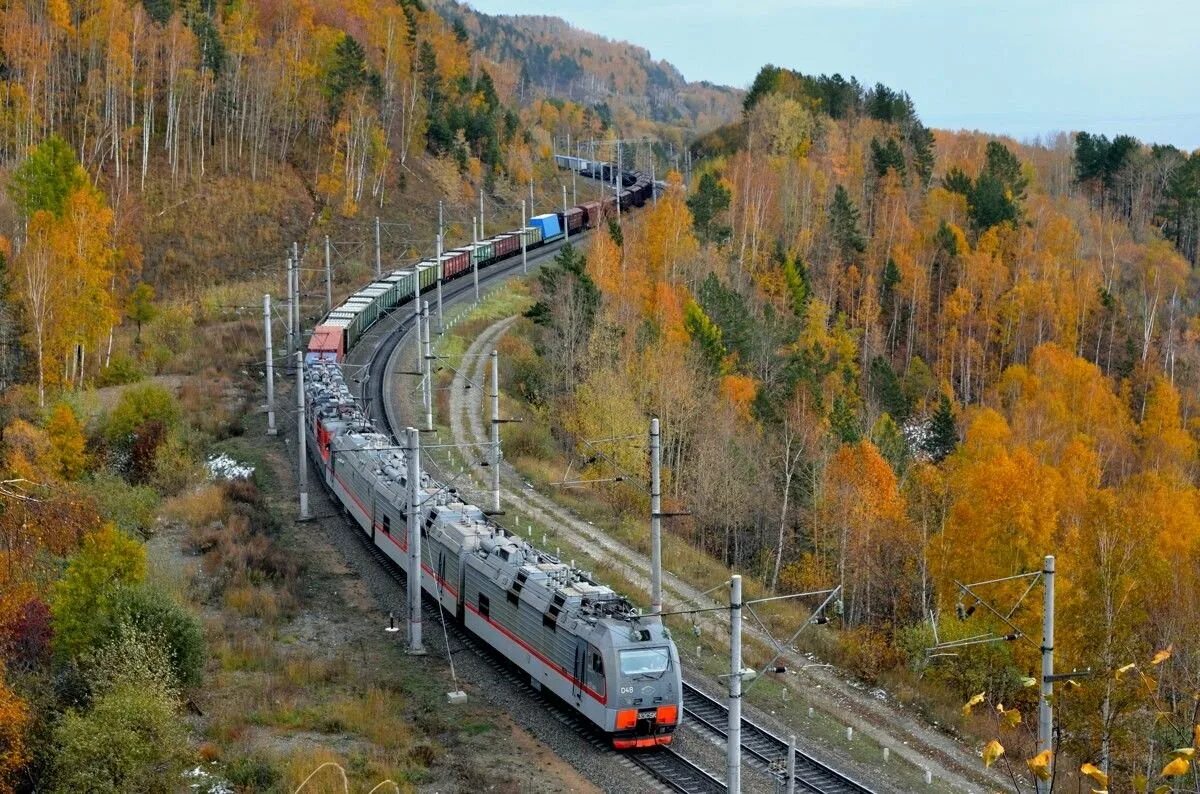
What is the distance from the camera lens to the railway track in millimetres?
26797

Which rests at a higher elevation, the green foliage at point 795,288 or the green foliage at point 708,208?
the green foliage at point 708,208

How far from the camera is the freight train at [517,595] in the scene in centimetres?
2722

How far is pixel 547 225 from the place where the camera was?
105 m

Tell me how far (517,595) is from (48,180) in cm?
4708

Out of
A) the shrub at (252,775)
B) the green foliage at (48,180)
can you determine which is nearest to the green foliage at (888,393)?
the green foliage at (48,180)

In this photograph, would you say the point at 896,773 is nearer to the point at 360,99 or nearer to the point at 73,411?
the point at 73,411

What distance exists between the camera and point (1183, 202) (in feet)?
392

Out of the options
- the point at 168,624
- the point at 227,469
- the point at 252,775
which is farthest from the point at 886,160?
the point at 252,775

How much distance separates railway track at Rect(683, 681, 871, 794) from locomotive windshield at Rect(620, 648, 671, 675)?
9.45ft

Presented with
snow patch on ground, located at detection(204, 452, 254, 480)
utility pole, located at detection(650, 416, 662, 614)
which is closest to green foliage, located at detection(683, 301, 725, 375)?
snow patch on ground, located at detection(204, 452, 254, 480)

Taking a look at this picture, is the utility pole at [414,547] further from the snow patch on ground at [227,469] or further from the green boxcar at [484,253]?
the green boxcar at [484,253]

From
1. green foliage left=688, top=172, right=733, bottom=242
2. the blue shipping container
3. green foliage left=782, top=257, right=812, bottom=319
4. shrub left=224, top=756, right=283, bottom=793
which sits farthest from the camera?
the blue shipping container

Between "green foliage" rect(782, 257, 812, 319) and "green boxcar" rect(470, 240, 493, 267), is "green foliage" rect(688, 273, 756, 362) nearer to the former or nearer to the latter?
"green foliage" rect(782, 257, 812, 319)

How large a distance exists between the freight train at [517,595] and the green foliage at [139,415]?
6529 millimetres
